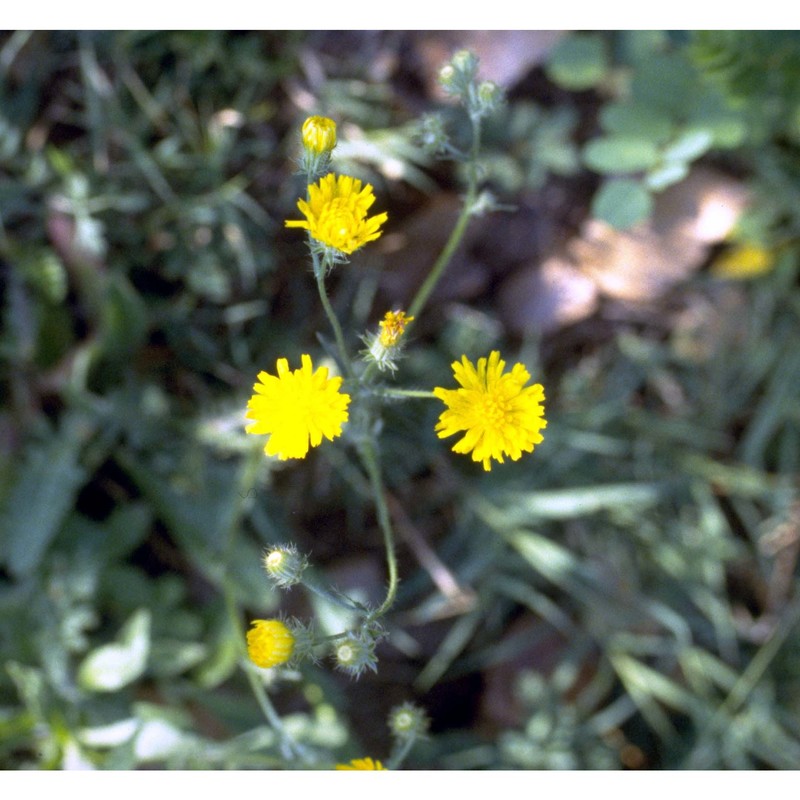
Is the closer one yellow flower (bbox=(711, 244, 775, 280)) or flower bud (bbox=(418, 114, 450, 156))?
flower bud (bbox=(418, 114, 450, 156))

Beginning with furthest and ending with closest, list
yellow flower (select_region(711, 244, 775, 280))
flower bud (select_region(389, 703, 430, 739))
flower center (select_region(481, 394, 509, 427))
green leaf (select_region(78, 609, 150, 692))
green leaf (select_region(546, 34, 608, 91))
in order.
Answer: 1. yellow flower (select_region(711, 244, 775, 280))
2. green leaf (select_region(546, 34, 608, 91))
3. green leaf (select_region(78, 609, 150, 692))
4. flower bud (select_region(389, 703, 430, 739))
5. flower center (select_region(481, 394, 509, 427))

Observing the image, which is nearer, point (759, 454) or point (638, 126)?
point (638, 126)

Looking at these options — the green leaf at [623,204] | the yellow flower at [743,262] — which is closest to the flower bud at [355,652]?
the green leaf at [623,204]

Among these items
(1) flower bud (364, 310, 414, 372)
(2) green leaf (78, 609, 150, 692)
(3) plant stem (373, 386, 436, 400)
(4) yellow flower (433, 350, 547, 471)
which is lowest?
(2) green leaf (78, 609, 150, 692)

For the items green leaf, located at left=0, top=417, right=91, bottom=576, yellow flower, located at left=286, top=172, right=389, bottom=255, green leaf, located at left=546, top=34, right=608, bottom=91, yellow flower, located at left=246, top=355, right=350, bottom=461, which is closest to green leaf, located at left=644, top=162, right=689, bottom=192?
green leaf, located at left=546, top=34, right=608, bottom=91

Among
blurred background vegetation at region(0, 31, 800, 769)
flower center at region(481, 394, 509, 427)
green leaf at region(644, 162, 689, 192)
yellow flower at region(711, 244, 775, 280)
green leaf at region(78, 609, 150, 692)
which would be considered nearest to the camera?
flower center at region(481, 394, 509, 427)

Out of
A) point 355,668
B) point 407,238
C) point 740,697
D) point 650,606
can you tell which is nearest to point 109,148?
point 407,238

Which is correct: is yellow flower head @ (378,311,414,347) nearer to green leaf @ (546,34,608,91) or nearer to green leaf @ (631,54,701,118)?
green leaf @ (631,54,701,118)

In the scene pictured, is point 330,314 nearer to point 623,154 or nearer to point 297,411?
point 297,411

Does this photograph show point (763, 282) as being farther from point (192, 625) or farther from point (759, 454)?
point (192, 625)
